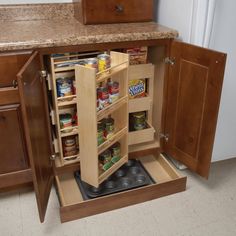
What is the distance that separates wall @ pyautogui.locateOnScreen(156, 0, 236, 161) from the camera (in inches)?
56.5

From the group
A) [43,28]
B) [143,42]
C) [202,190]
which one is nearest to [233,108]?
[202,190]

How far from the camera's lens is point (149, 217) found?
1505 mm

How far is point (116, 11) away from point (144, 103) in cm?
57

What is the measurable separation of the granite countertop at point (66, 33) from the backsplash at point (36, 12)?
35 mm

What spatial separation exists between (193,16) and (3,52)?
3.15 feet

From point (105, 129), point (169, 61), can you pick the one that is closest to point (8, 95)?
point (105, 129)

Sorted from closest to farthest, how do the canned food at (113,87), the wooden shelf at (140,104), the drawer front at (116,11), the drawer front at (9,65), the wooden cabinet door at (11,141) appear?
the drawer front at (9,65)
the wooden cabinet door at (11,141)
the canned food at (113,87)
the drawer front at (116,11)
the wooden shelf at (140,104)

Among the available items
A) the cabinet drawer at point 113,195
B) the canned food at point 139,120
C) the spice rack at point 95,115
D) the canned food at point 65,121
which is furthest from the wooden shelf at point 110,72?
the cabinet drawer at point 113,195

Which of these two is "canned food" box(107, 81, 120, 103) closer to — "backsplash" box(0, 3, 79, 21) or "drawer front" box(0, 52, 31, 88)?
"drawer front" box(0, 52, 31, 88)

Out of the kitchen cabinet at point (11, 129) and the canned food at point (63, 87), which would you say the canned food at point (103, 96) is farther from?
the kitchen cabinet at point (11, 129)

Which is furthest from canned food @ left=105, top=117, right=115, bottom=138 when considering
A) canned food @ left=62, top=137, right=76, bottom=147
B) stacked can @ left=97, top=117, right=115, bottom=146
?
canned food @ left=62, top=137, right=76, bottom=147

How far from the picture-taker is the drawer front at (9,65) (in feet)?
4.17

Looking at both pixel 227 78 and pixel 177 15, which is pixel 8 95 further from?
pixel 227 78

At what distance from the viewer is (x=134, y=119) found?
183cm
